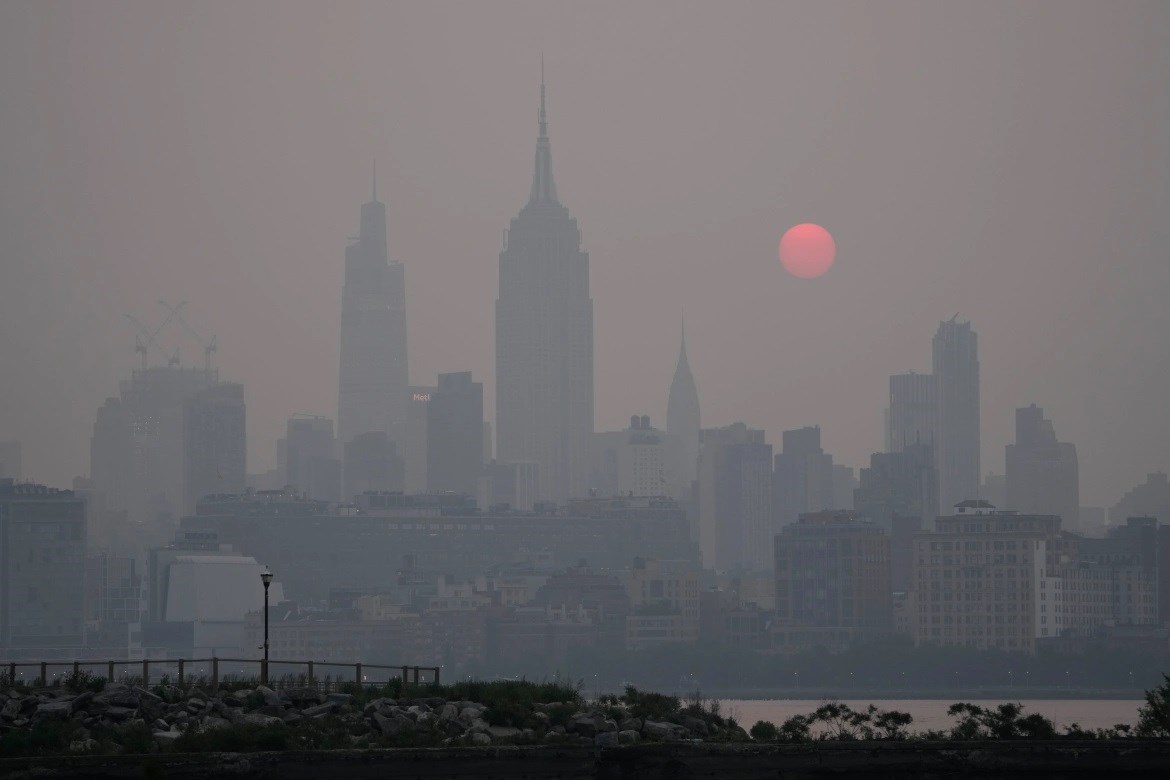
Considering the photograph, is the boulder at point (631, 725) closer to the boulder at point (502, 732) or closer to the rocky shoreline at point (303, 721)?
the rocky shoreline at point (303, 721)

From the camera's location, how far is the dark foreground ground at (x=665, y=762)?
41781 millimetres

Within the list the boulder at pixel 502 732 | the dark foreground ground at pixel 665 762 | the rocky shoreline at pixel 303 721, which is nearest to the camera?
the dark foreground ground at pixel 665 762

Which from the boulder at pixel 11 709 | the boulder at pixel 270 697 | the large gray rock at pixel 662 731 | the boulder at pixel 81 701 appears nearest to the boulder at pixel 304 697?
the boulder at pixel 270 697

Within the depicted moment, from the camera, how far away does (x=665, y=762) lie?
4291 centimetres

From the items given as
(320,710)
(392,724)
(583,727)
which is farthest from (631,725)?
(320,710)

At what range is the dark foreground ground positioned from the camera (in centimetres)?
4178

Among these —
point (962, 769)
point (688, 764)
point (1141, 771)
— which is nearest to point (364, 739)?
point (688, 764)

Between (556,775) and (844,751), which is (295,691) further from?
(844,751)

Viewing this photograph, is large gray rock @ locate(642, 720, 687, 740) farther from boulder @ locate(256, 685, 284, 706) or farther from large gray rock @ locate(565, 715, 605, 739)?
boulder @ locate(256, 685, 284, 706)

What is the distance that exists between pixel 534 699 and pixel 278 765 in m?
8.71

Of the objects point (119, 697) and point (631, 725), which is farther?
point (631, 725)

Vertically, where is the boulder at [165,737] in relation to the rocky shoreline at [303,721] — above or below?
below

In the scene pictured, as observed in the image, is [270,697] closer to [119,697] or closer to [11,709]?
[119,697]

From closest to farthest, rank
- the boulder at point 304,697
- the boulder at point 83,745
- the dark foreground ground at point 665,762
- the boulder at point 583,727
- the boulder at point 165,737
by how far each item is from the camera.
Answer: the dark foreground ground at point 665,762 → the boulder at point 83,745 → the boulder at point 165,737 → the boulder at point 583,727 → the boulder at point 304,697
